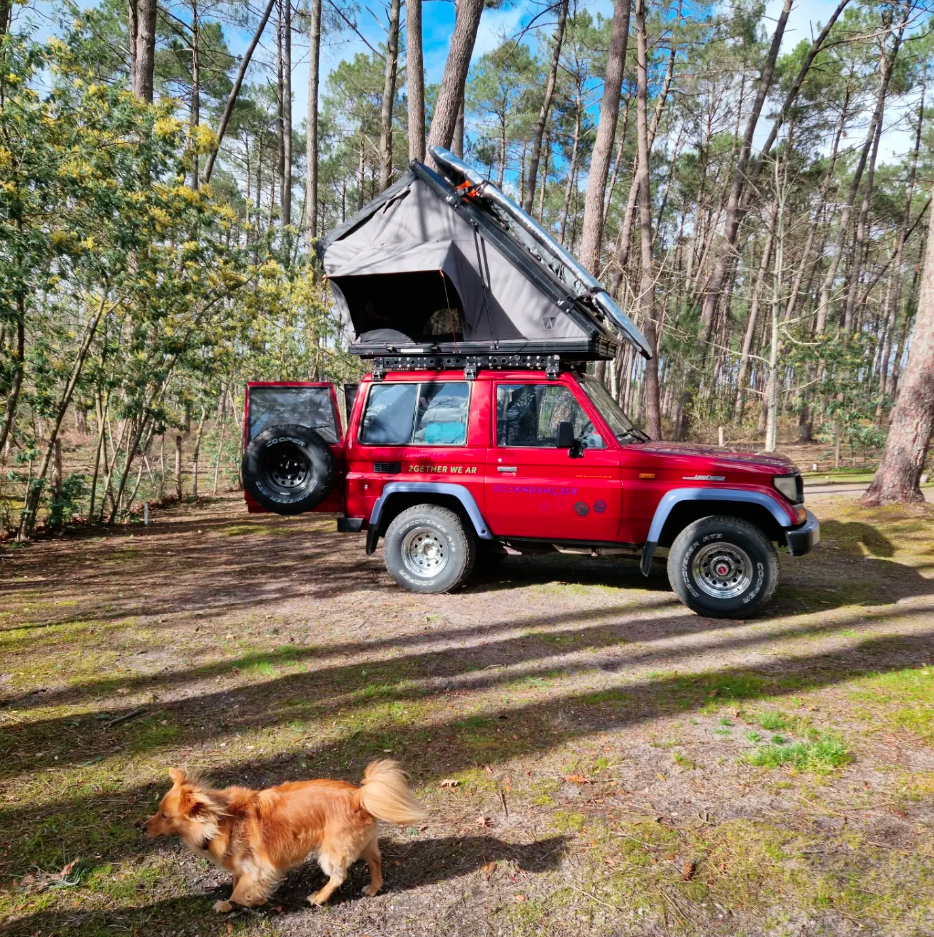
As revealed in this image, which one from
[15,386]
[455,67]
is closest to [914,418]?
[455,67]

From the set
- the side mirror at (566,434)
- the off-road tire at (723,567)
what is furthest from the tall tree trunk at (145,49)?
the off-road tire at (723,567)

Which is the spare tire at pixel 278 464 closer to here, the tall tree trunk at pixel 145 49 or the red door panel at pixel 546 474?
the red door panel at pixel 546 474

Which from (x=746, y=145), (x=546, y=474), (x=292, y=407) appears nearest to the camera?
(x=546, y=474)

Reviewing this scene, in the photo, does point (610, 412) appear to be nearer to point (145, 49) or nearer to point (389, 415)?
point (389, 415)

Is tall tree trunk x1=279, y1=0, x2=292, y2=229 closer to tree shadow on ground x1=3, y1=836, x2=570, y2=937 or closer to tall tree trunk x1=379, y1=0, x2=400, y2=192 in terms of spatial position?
tall tree trunk x1=379, y1=0, x2=400, y2=192

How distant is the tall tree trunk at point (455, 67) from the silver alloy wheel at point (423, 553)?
6726mm

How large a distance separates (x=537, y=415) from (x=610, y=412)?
775mm

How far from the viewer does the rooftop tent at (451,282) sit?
19.2 ft

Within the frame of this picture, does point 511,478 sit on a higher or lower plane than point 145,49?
lower

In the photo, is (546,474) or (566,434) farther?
(546,474)

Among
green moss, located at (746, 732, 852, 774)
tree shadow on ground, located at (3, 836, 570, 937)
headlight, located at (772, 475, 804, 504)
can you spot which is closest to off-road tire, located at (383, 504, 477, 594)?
headlight, located at (772, 475, 804, 504)

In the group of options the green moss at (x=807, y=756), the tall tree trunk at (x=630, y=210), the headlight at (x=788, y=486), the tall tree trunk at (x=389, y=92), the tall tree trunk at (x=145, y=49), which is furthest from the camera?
the tall tree trunk at (x=630, y=210)

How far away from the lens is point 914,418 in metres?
9.35

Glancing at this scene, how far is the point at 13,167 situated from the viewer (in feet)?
21.3
